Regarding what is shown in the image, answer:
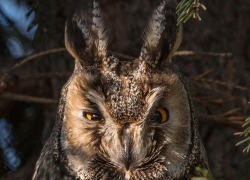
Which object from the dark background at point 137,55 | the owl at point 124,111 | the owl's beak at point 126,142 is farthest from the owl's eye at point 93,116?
the dark background at point 137,55

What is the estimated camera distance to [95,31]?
168cm

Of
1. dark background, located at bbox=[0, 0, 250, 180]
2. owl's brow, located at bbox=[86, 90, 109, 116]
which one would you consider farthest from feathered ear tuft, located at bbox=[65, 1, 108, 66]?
dark background, located at bbox=[0, 0, 250, 180]

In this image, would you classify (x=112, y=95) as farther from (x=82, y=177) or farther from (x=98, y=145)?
(x=82, y=177)

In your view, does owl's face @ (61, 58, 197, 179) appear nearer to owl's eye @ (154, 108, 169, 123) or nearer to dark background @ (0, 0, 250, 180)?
owl's eye @ (154, 108, 169, 123)

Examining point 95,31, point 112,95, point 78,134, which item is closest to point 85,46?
point 95,31

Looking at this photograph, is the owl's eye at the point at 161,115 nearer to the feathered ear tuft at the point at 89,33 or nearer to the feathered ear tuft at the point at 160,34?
the feathered ear tuft at the point at 160,34

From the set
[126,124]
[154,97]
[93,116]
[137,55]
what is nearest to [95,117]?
[93,116]

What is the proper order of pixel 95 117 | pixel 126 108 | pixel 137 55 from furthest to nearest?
pixel 137 55 → pixel 95 117 → pixel 126 108

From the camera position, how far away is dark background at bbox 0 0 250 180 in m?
2.50

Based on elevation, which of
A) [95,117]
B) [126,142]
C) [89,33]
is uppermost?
[89,33]

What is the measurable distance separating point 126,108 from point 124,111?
0.05 feet

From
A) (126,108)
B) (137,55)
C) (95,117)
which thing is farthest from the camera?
(137,55)

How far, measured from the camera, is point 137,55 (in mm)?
2697

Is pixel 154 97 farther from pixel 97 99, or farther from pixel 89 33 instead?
pixel 89 33
